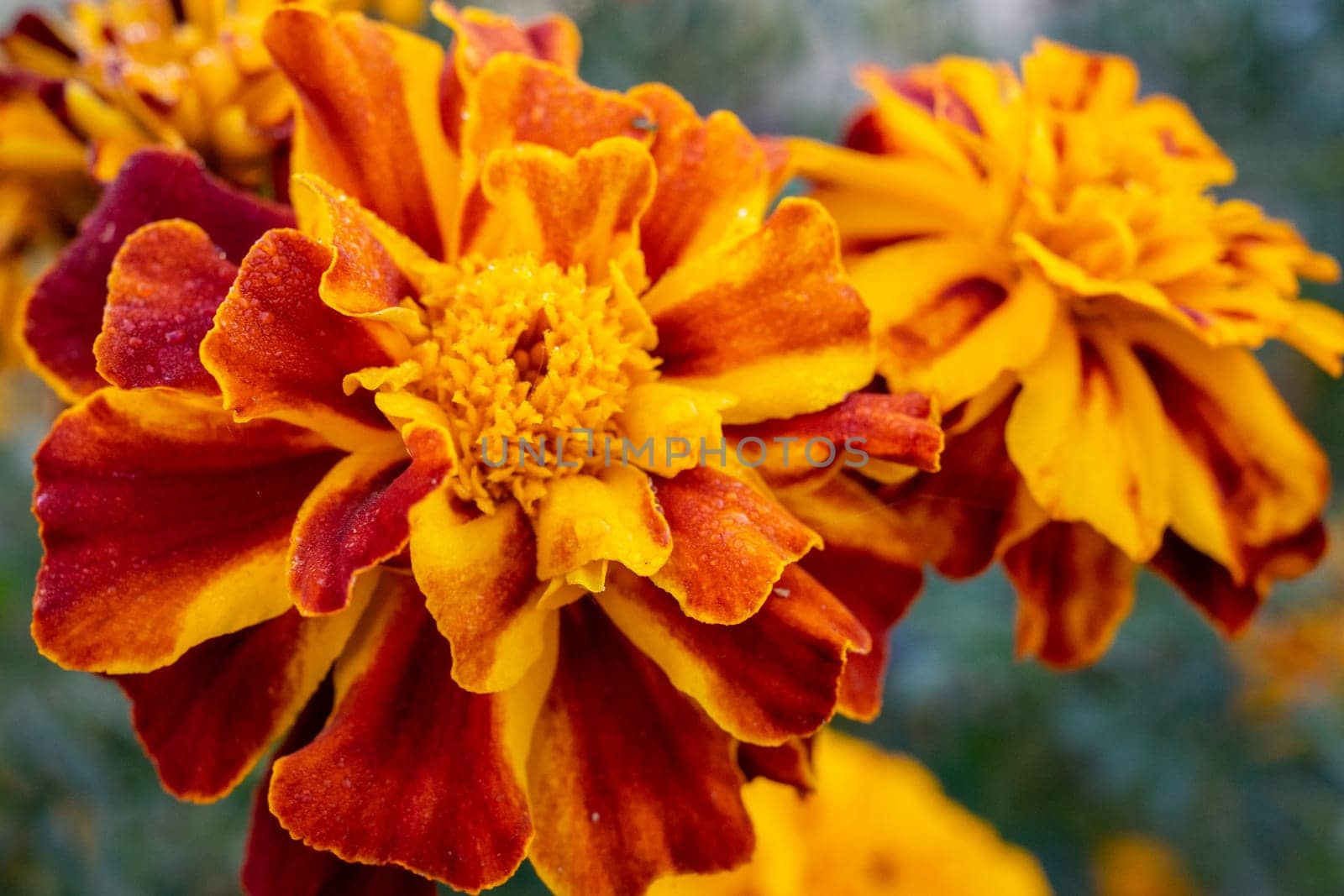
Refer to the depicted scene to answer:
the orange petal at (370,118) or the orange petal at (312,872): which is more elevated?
the orange petal at (370,118)

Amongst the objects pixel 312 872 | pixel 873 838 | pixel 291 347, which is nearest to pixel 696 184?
pixel 291 347

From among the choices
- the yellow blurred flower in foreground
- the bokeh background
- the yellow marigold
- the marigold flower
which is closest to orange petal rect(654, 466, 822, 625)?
the marigold flower

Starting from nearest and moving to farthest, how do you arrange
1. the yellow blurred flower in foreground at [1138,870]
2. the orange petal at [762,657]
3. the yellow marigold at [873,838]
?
the orange petal at [762,657]
the yellow marigold at [873,838]
the yellow blurred flower in foreground at [1138,870]

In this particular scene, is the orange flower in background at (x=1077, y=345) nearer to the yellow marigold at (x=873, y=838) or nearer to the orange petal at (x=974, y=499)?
the orange petal at (x=974, y=499)

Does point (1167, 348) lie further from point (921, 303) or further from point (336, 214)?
point (336, 214)

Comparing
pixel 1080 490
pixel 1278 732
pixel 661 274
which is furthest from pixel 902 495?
pixel 1278 732

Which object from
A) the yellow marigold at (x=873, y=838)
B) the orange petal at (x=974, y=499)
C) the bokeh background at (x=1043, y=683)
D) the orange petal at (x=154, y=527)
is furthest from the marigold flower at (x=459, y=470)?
the bokeh background at (x=1043, y=683)

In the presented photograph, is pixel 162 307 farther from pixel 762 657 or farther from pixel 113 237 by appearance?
pixel 762 657
